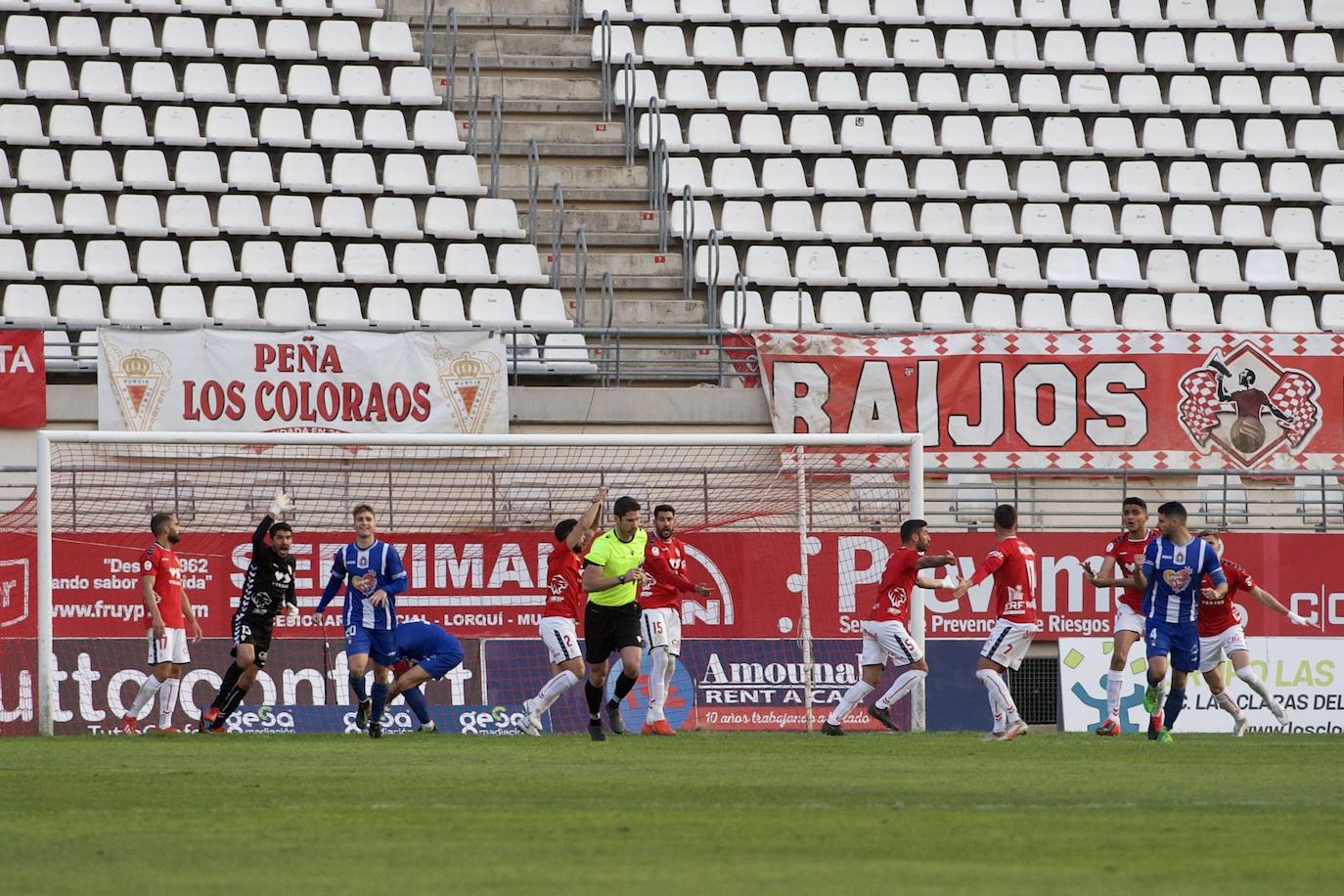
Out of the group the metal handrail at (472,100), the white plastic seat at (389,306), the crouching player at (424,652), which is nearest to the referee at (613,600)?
the crouching player at (424,652)

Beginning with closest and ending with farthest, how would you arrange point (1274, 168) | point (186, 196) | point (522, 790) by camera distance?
point (522, 790), point (186, 196), point (1274, 168)

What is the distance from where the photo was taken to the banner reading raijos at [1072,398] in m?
21.0

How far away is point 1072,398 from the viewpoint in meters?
21.2

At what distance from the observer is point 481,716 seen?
1802cm

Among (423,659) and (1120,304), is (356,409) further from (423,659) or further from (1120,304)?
(1120,304)

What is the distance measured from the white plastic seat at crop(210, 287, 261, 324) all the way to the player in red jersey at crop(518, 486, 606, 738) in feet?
22.5

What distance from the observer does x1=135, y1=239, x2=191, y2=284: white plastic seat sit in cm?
2236

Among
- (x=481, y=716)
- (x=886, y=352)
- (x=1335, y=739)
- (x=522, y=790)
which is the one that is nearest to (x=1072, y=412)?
(x=886, y=352)

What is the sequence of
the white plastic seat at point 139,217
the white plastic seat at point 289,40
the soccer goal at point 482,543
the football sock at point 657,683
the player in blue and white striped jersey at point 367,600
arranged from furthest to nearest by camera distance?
the white plastic seat at point 289,40 → the white plastic seat at point 139,217 → the soccer goal at point 482,543 → the football sock at point 657,683 → the player in blue and white striped jersey at point 367,600

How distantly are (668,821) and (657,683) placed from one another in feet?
24.7

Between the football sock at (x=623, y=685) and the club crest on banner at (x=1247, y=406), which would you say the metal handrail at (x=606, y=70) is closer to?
the club crest on banner at (x=1247, y=406)

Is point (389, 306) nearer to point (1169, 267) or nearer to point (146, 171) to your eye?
point (146, 171)

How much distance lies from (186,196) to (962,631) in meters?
10.7

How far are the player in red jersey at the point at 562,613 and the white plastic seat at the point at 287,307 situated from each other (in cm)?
655
